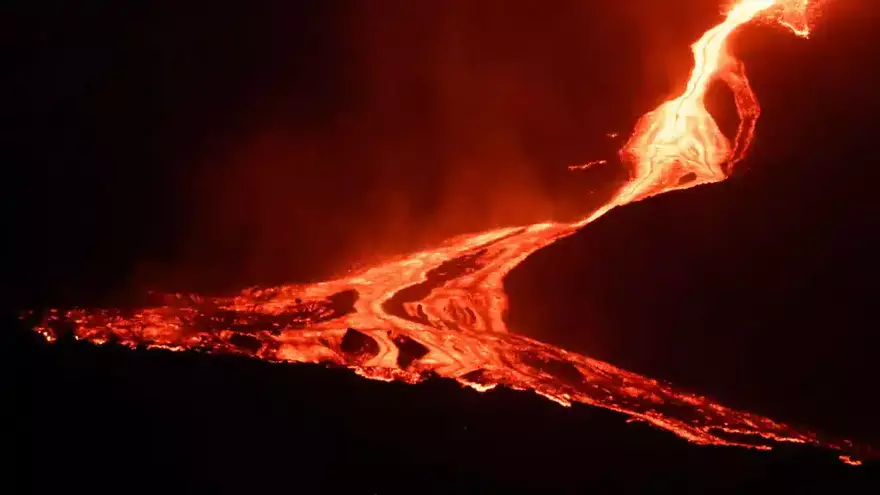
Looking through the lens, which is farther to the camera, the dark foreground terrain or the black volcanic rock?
the black volcanic rock

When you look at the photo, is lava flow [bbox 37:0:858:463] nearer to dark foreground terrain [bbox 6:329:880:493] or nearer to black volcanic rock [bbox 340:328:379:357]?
Answer: black volcanic rock [bbox 340:328:379:357]

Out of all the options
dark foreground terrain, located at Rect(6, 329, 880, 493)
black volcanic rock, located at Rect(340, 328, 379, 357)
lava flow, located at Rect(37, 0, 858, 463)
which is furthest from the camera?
black volcanic rock, located at Rect(340, 328, 379, 357)

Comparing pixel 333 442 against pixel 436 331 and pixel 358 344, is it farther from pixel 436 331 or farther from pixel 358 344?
pixel 436 331

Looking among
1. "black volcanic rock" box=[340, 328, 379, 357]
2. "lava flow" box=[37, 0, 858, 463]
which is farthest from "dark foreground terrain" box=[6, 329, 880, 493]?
"black volcanic rock" box=[340, 328, 379, 357]

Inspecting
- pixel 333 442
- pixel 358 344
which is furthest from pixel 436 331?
pixel 333 442

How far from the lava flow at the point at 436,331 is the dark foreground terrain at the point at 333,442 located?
0.42 meters

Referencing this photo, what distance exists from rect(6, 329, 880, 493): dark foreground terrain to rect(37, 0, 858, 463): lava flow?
417 mm

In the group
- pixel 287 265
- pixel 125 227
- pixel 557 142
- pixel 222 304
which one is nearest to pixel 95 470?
pixel 222 304

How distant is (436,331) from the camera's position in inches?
450

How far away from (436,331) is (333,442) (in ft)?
8.80

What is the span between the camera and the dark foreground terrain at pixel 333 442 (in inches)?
338

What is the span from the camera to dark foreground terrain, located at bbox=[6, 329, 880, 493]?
8594 millimetres

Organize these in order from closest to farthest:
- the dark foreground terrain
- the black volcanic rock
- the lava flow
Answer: the dark foreground terrain
the lava flow
the black volcanic rock

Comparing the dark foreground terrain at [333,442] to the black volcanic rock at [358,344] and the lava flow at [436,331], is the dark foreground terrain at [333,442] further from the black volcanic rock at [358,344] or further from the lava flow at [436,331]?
the black volcanic rock at [358,344]
